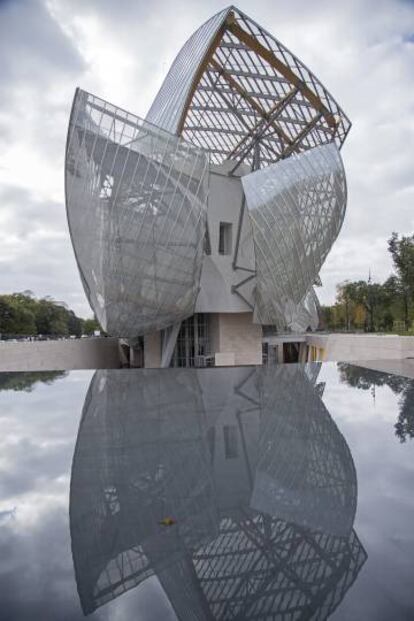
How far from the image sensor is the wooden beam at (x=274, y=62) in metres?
23.6

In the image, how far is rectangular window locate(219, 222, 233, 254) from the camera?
27781mm

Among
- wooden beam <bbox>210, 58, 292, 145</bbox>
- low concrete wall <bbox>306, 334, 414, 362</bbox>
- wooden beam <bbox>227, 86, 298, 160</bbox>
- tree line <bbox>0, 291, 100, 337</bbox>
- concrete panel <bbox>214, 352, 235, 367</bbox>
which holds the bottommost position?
concrete panel <bbox>214, 352, 235, 367</bbox>

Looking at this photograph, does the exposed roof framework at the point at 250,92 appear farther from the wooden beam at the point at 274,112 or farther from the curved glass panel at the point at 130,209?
the curved glass panel at the point at 130,209

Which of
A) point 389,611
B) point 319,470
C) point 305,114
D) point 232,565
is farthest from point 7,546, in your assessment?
point 305,114

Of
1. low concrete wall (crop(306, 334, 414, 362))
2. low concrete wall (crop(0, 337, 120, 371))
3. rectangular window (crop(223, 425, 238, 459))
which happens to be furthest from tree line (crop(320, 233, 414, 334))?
rectangular window (crop(223, 425, 238, 459))

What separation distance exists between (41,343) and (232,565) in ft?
72.0

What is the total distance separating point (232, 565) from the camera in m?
2.78

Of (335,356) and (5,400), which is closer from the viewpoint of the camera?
A: (5,400)

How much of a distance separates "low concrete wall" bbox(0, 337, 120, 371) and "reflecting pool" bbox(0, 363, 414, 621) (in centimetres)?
1392

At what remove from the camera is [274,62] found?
24.9 m

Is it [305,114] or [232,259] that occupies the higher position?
[305,114]

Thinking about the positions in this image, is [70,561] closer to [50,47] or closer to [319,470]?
[319,470]

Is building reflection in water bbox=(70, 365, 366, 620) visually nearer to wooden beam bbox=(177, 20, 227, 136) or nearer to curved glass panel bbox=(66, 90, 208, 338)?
curved glass panel bbox=(66, 90, 208, 338)

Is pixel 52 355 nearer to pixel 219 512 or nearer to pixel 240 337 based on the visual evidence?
pixel 240 337
